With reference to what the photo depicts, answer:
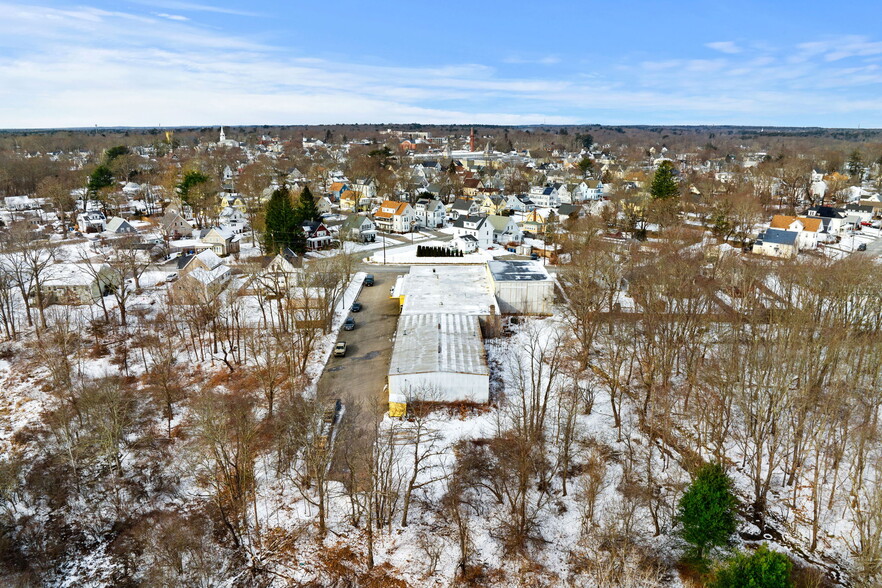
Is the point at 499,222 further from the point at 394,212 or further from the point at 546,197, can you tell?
the point at 546,197

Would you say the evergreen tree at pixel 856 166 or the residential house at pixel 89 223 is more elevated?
the evergreen tree at pixel 856 166

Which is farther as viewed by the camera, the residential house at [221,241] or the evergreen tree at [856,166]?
the evergreen tree at [856,166]

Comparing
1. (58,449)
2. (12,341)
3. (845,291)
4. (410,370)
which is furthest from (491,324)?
(12,341)

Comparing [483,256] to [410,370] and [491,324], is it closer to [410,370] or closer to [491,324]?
[491,324]

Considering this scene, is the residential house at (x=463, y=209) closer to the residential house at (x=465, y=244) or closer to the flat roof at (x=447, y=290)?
the residential house at (x=465, y=244)

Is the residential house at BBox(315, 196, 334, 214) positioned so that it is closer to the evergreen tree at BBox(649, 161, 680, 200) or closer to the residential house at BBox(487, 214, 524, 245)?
the residential house at BBox(487, 214, 524, 245)

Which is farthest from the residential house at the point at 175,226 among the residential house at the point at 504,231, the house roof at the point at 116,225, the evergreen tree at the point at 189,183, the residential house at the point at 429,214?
the residential house at the point at 504,231

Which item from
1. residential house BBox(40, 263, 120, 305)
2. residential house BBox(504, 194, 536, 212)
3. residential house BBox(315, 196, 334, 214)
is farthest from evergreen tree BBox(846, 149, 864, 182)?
residential house BBox(40, 263, 120, 305)
